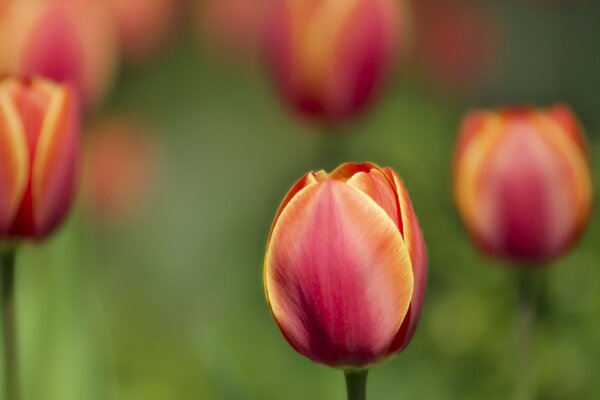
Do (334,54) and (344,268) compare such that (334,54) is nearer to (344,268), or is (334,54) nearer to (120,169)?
(344,268)

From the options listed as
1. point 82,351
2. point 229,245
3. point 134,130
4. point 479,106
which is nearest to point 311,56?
point 82,351

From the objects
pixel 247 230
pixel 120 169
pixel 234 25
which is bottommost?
pixel 247 230

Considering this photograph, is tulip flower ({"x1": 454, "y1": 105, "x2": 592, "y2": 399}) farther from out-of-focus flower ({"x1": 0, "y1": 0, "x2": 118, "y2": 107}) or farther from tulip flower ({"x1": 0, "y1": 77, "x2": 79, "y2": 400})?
out-of-focus flower ({"x1": 0, "y1": 0, "x2": 118, "y2": 107})

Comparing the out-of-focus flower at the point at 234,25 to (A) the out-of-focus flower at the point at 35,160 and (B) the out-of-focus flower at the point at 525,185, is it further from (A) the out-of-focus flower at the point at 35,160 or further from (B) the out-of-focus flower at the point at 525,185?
(A) the out-of-focus flower at the point at 35,160

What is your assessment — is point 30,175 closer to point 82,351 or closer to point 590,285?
point 82,351

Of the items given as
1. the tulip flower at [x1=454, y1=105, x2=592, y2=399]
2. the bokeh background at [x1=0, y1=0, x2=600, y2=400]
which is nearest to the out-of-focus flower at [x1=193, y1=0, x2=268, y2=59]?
the bokeh background at [x1=0, y1=0, x2=600, y2=400]

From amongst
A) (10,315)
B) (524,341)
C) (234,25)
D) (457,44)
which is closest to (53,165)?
(10,315)

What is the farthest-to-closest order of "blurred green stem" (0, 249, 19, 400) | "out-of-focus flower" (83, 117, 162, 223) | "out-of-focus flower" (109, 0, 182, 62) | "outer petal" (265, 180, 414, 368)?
"out-of-focus flower" (83, 117, 162, 223)
"out-of-focus flower" (109, 0, 182, 62)
"blurred green stem" (0, 249, 19, 400)
"outer petal" (265, 180, 414, 368)
